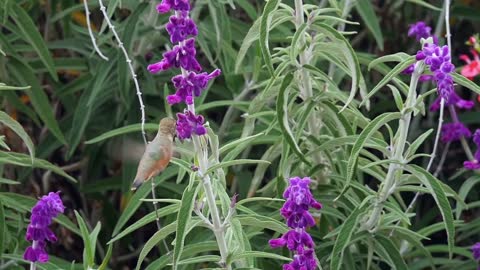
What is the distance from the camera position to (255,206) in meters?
2.44

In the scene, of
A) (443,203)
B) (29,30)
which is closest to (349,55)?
(443,203)

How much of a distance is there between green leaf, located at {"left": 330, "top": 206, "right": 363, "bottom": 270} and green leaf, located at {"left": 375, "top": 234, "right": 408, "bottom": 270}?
6.4 inches

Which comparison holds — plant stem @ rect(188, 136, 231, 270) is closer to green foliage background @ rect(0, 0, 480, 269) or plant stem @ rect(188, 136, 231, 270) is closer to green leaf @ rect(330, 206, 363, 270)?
green foliage background @ rect(0, 0, 480, 269)

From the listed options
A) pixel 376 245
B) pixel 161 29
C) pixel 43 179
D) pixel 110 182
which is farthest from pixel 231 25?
pixel 376 245

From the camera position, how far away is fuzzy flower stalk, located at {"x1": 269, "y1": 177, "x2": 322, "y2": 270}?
1.78m

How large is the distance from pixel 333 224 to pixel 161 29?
2.70 ft

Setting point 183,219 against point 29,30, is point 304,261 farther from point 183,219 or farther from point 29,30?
point 29,30

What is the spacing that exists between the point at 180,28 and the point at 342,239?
0.61 metres

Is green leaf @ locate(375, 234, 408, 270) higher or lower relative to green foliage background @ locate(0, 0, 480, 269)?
lower

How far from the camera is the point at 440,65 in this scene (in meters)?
1.90

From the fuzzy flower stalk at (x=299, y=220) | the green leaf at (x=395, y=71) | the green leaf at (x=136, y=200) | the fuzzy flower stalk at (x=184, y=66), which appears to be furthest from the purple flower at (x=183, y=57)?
the green leaf at (x=136, y=200)

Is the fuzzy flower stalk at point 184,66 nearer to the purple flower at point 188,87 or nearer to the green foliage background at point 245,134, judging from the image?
the purple flower at point 188,87

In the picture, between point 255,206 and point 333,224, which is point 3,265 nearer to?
point 255,206

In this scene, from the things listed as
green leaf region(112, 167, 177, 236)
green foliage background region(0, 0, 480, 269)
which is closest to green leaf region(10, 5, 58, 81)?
green foliage background region(0, 0, 480, 269)
